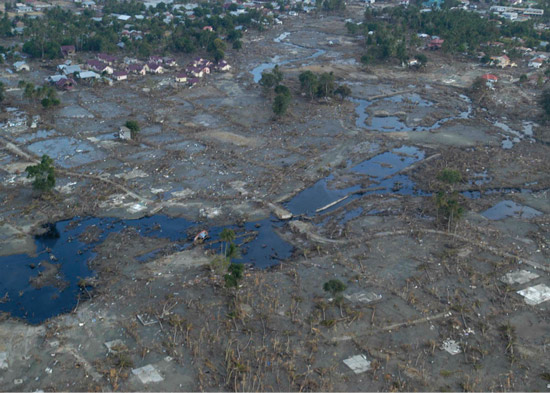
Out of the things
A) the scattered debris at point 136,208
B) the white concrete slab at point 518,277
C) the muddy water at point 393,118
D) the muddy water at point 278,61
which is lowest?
the muddy water at point 278,61

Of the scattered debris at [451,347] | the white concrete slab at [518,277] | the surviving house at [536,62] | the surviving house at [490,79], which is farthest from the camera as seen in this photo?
the surviving house at [536,62]

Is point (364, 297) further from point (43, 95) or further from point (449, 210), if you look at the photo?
point (43, 95)

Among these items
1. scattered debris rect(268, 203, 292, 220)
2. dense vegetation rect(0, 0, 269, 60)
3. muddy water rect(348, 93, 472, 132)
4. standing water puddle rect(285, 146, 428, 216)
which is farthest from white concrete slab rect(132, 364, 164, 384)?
dense vegetation rect(0, 0, 269, 60)

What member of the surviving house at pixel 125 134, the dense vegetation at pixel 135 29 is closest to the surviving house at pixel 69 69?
the dense vegetation at pixel 135 29

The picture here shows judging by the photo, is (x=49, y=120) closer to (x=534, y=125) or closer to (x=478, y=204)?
(x=478, y=204)

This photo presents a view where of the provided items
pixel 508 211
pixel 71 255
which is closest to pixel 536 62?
pixel 508 211

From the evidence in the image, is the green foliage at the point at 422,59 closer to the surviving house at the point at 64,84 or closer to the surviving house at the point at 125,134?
the surviving house at the point at 125,134

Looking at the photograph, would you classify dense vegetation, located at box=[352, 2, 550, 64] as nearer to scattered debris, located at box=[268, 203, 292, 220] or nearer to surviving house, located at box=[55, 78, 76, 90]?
surviving house, located at box=[55, 78, 76, 90]
